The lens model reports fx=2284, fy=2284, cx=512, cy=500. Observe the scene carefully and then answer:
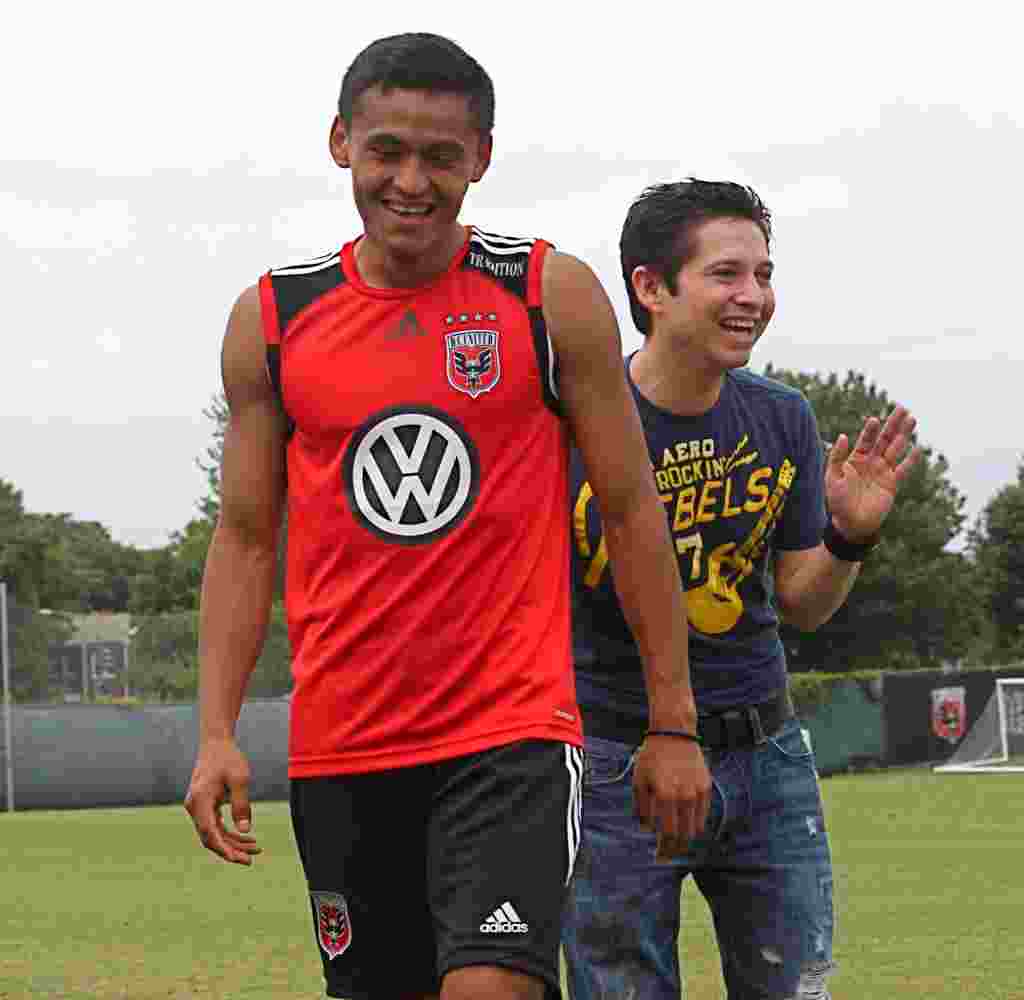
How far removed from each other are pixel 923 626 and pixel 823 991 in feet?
222

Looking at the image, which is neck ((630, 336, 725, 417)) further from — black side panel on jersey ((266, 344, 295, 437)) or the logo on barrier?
the logo on barrier

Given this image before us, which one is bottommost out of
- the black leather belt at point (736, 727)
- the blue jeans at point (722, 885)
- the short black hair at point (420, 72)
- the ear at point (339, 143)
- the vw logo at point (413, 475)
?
the blue jeans at point (722, 885)

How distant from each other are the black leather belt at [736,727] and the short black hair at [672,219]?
38.2 inches

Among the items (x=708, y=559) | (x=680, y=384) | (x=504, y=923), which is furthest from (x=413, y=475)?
(x=680, y=384)

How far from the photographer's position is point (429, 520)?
428 centimetres

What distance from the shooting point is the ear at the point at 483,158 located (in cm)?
441

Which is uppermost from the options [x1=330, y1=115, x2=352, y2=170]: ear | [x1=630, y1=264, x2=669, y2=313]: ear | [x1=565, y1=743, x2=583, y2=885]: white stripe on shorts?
[x1=330, y1=115, x2=352, y2=170]: ear

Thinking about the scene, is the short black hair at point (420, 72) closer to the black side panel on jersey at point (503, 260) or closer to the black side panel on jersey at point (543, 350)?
the black side panel on jersey at point (503, 260)

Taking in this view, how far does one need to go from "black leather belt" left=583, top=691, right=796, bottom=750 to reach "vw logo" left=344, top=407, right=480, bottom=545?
4.05 feet

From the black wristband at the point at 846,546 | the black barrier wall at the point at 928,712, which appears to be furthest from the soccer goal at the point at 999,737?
the black wristband at the point at 846,546

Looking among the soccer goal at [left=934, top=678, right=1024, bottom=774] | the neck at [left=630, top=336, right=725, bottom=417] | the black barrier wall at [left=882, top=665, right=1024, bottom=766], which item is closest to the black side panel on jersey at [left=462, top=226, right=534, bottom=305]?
the neck at [left=630, top=336, right=725, bottom=417]

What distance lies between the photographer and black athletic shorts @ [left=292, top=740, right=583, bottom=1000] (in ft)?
13.7

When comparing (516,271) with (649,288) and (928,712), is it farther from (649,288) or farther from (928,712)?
(928,712)

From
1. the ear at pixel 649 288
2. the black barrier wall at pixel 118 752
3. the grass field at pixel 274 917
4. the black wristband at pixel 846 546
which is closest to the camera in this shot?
the black wristband at pixel 846 546
